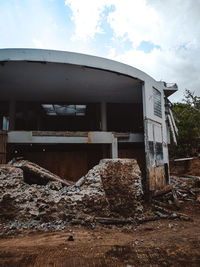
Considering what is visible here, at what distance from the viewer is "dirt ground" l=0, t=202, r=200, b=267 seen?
240cm

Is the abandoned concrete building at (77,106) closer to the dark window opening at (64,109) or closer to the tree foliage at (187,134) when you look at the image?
the dark window opening at (64,109)

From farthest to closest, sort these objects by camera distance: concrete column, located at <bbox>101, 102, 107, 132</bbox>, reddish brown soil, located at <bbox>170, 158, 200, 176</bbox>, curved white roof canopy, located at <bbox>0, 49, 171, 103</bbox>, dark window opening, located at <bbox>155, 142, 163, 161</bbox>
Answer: reddish brown soil, located at <bbox>170, 158, 200, 176</bbox> < concrete column, located at <bbox>101, 102, 107, 132</bbox> < dark window opening, located at <bbox>155, 142, 163, 161</bbox> < curved white roof canopy, located at <bbox>0, 49, 171, 103</bbox>

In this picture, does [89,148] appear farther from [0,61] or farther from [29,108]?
[0,61]

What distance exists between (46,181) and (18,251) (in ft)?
7.33

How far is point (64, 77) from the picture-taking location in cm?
827

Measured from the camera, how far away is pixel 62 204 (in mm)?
3930

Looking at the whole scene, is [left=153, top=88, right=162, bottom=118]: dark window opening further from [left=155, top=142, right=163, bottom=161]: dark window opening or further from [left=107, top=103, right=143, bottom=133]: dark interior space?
[left=107, top=103, right=143, bottom=133]: dark interior space

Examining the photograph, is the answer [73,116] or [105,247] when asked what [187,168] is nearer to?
[73,116]

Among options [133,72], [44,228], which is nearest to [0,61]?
[133,72]

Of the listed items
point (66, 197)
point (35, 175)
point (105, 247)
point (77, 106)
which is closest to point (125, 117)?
point (77, 106)

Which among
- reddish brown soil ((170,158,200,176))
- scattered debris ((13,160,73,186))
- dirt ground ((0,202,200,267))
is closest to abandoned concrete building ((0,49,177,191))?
dirt ground ((0,202,200,267))

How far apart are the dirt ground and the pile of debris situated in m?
0.34

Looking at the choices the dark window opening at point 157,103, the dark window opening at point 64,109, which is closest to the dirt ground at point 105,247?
the dark window opening at point 157,103

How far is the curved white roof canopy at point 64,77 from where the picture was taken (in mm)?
6609
